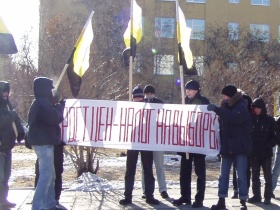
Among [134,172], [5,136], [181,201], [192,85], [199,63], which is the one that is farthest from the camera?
[199,63]

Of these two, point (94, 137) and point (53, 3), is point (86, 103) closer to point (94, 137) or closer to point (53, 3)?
point (94, 137)

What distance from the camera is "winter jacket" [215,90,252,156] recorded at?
7730 mm

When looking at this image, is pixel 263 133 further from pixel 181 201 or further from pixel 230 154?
pixel 181 201

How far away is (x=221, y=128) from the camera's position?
320 inches

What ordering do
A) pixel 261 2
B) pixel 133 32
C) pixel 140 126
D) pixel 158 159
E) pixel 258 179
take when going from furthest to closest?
1. pixel 261 2
2. pixel 133 32
3. pixel 158 159
4. pixel 258 179
5. pixel 140 126

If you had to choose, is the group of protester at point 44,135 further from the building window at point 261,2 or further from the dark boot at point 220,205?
the building window at point 261,2

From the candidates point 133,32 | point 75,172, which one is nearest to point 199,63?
point 75,172

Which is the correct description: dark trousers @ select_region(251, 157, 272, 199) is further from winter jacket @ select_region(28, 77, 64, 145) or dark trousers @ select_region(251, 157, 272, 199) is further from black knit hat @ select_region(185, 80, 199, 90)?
winter jacket @ select_region(28, 77, 64, 145)

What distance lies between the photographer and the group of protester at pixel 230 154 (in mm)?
7879

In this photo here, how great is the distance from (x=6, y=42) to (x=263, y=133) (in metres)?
4.32

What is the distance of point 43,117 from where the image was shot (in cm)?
725

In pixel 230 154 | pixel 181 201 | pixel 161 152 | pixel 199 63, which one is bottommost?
pixel 181 201

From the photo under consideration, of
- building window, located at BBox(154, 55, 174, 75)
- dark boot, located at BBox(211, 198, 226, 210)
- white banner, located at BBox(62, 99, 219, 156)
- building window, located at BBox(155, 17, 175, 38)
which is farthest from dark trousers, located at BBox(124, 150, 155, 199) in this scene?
building window, located at BBox(155, 17, 175, 38)

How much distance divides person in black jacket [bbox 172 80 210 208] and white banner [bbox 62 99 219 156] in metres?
0.16
